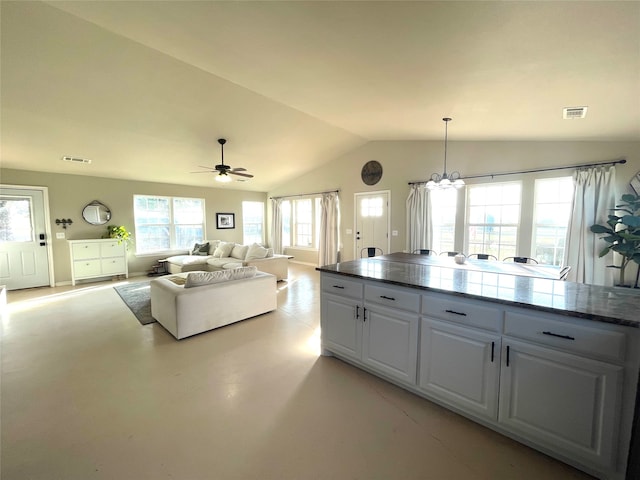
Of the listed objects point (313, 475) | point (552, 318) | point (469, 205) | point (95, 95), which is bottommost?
point (313, 475)

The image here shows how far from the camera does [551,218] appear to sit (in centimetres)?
420

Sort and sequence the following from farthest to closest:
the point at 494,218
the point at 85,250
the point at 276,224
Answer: the point at 276,224 < the point at 85,250 < the point at 494,218

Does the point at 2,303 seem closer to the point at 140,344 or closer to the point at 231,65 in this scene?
the point at 140,344

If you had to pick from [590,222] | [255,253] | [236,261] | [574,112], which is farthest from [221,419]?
[590,222]

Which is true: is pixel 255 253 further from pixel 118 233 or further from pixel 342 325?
pixel 342 325

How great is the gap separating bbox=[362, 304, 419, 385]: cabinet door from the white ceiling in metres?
2.11

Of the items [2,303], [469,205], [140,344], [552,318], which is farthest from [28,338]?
[469,205]

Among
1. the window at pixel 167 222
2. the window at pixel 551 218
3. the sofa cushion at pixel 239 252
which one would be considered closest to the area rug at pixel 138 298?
the window at pixel 167 222

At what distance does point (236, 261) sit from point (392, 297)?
4.40 meters

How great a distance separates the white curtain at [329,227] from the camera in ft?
22.9

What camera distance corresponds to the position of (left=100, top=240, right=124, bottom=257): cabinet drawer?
Result: 230 inches

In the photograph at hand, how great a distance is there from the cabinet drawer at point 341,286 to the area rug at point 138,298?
8.79 ft

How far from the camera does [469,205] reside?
4.95m

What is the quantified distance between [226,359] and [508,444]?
2373 mm
